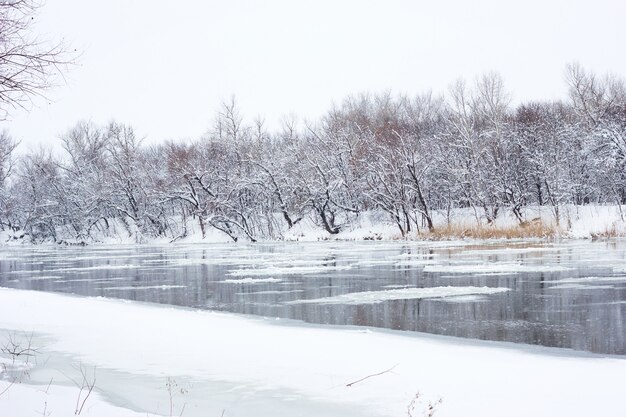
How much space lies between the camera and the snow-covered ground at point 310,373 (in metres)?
6.56

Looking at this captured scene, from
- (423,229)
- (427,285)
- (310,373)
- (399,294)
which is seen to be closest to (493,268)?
(427,285)

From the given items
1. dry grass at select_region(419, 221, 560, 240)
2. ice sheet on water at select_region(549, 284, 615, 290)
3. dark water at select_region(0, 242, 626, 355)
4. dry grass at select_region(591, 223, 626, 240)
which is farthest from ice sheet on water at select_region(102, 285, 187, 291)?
dry grass at select_region(419, 221, 560, 240)

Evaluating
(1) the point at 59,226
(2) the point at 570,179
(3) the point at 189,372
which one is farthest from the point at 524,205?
(1) the point at 59,226

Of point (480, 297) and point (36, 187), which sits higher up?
point (36, 187)

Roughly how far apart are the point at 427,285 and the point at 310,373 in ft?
32.1

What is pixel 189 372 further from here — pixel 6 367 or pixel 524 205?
pixel 524 205

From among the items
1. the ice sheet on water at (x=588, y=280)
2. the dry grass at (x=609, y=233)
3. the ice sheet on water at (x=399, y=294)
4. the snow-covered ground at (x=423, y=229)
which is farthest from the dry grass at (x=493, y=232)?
the ice sheet on water at (x=399, y=294)

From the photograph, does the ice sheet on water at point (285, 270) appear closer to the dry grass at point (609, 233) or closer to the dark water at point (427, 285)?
the dark water at point (427, 285)

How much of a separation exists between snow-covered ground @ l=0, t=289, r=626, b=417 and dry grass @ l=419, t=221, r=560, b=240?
91.1 feet

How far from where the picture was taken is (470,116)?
58719 millimetres

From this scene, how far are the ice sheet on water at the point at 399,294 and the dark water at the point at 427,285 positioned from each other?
1.20 feet

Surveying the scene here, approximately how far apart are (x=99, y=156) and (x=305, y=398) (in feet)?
235

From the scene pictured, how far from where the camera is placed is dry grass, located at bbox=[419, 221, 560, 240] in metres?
36.8

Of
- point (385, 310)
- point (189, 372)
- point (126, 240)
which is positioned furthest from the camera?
point (126, 240)
